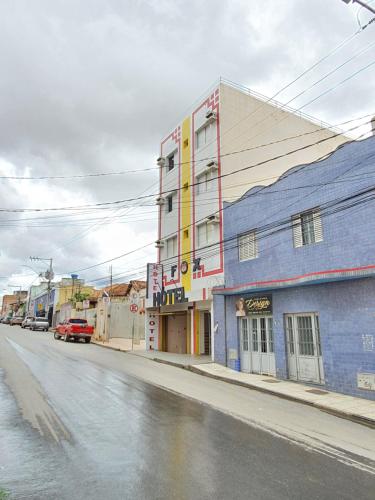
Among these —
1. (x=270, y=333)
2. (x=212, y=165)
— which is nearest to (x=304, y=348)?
(x=270, y=333)

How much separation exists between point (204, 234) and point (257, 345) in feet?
27.4

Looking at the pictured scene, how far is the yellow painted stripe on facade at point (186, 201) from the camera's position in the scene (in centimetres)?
2288

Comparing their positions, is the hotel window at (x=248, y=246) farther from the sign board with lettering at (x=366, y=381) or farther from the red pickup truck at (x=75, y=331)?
the red pickup truck at (x=75, y=331)

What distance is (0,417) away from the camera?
7.52 metres

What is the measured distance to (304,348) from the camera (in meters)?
13.2

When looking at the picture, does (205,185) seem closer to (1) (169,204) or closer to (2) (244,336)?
(1) (169,204)

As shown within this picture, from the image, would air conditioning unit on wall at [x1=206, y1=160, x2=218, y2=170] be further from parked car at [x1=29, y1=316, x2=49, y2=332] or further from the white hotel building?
parked car at [x1=29, y1=316, x2=49, y2=332]

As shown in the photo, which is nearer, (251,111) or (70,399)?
(70,399)

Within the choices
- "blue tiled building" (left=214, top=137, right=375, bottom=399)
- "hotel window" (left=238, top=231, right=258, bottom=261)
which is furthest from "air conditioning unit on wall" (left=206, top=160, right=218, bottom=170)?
"hotel window" (left=238, top=231, right=258, bottom=261)

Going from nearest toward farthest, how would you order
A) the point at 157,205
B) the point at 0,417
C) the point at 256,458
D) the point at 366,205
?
the point at 256,458, the point at 0,417, the point at 366,205, the point at 157,205

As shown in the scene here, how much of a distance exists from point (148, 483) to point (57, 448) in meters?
1.89

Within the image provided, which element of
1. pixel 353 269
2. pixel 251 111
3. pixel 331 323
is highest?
pixel 251 111

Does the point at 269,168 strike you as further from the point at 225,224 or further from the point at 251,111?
the point at 225,224

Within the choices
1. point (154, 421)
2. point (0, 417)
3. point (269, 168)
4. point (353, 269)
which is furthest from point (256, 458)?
point (269, 168)
